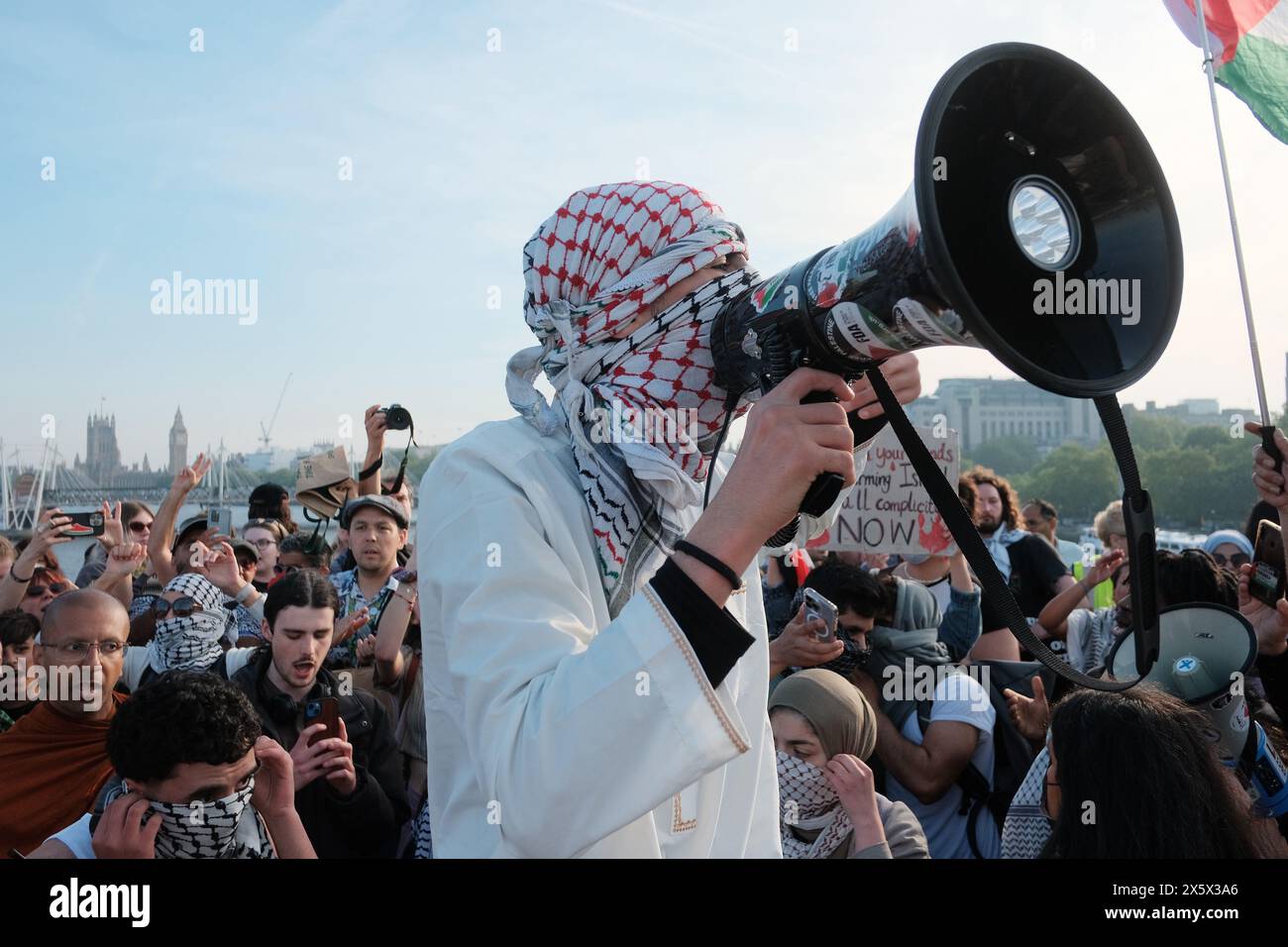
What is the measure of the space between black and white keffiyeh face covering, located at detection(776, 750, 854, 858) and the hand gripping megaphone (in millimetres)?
2200

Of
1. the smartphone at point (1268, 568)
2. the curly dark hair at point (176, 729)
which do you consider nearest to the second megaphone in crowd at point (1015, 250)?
the curly dark hair at point (176, 729)

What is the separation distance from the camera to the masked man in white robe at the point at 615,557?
1.31m

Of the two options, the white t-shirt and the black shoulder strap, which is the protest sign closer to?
the white t-shirt

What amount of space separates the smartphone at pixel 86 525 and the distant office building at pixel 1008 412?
6232cm

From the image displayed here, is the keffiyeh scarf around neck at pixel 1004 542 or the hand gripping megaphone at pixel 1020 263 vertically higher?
the hand gripping megaphone at pixel 1020 263

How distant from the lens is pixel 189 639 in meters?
4.81

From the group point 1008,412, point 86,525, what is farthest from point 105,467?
point 1008,412

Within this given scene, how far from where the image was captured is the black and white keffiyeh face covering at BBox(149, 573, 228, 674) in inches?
187

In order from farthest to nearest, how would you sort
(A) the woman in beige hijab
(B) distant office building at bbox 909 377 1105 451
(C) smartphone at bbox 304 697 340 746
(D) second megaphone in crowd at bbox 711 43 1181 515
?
(B) distant office building at bbox 909 377 1105 451 → (C) smartphone at bbox 304 697 340 746 → (A) the woman in beige hijab → (D) second megaphone in crowd at bbox 711 43 1181 515

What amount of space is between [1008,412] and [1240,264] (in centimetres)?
7155

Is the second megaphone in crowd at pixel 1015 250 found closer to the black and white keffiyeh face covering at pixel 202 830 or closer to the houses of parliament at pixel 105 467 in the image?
the black and white keffiyeh face covering at pixel 202 830

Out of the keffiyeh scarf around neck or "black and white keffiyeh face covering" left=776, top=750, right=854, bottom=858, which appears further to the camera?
the keffiyeh scarf around neck

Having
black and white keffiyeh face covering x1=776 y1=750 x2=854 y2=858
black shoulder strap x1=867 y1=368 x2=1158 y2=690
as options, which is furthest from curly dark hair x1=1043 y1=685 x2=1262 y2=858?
black shoulder strap x1=867 y1=368 x2=1158 y2=690
